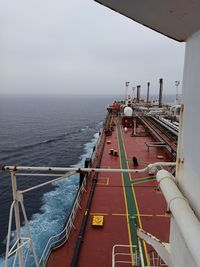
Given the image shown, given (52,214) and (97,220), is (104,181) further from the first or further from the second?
(52,214)

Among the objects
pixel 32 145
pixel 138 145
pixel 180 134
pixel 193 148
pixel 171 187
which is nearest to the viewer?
pixel 193 148

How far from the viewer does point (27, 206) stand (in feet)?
71.7

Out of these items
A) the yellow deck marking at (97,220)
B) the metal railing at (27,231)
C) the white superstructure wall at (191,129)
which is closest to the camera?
the white superstructure wall at (191,129)

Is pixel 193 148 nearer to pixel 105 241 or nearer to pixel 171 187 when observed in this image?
pixel 171 187

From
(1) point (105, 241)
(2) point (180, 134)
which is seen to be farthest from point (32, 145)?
(2) point (180, 134)

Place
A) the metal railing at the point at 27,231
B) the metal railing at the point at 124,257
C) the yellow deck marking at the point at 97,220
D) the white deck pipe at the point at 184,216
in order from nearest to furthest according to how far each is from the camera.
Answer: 1. the white deck pipe at the point at 184,216
2. the metal railing at the point at 27,231
3. the metal railing at the point at 124,257
4. the yellow deck marking at the point at 97,220

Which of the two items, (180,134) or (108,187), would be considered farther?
(108,187)

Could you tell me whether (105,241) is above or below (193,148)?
below

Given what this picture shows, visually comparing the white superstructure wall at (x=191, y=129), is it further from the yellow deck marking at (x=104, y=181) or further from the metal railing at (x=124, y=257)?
the yellow deck marking at (x=104, y=181)

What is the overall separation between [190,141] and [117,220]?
880 centimetres

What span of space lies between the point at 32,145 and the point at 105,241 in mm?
38465

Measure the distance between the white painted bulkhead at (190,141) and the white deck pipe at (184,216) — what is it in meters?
0.17

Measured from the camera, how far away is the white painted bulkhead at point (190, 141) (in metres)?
3.09

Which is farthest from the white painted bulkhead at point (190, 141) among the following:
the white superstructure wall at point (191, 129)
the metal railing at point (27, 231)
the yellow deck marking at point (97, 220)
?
the yellow deck marking at point (97, 220)
